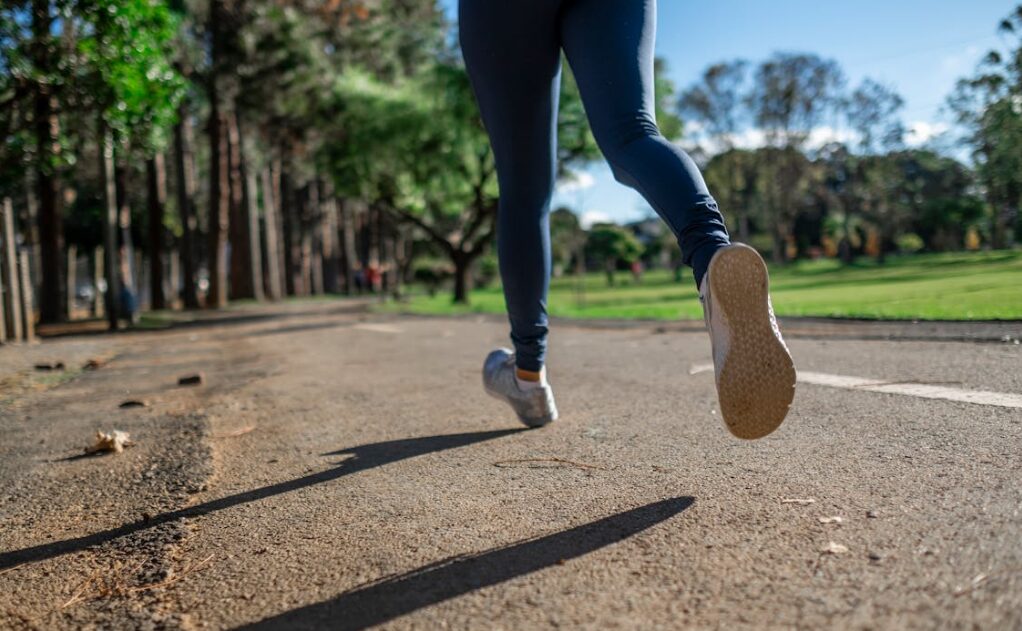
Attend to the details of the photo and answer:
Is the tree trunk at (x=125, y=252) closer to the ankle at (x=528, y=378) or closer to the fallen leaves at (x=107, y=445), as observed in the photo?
the fallen leaves at (x=107, y=445)

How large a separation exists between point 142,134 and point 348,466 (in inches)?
445

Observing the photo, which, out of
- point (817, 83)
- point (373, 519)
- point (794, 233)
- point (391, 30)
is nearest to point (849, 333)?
point (373, 519)

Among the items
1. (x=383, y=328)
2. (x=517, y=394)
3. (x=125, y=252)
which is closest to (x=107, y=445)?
(x=517, y=394)

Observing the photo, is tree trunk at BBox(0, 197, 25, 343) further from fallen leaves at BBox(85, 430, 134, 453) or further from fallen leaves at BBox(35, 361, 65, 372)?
fallen leaves at BBox(85, 430, 134, 453)

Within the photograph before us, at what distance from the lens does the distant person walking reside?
5.23 ft

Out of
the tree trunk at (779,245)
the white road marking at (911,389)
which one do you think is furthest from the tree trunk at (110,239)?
the tree trunk at (779,245)

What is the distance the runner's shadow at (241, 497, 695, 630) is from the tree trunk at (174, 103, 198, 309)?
26.1 metres

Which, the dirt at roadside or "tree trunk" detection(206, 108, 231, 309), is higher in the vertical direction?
"tree trunk" detection(206, 108, 231, 309)

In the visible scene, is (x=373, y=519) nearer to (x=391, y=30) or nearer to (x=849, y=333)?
(x=849, y=333)

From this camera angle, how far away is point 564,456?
7.06ft

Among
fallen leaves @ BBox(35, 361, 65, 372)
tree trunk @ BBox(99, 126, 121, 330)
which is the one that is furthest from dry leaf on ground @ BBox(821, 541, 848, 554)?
tree trunk @ BBox(99, 126, 121, 330)

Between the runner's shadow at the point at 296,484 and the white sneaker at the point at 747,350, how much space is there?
3.46 ft

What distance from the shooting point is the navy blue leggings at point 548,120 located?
1.79 m

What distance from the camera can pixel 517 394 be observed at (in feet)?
8.43
